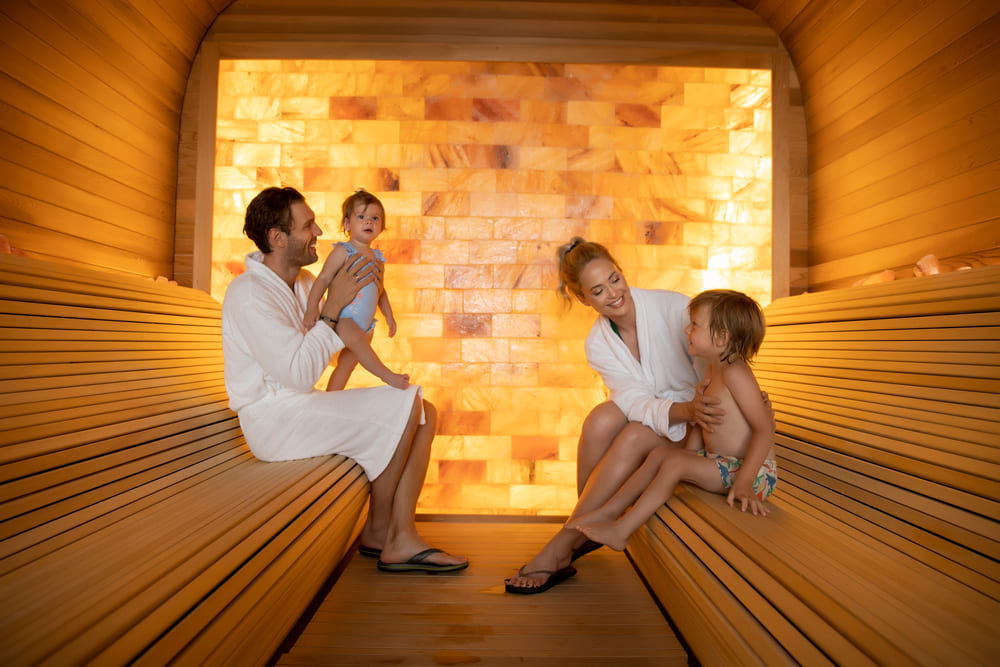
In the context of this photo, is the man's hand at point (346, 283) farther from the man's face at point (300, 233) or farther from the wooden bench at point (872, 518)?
the wooden bench at point (872, 518)

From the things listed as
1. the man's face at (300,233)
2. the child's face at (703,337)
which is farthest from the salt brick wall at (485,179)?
the child's face at (703,337)

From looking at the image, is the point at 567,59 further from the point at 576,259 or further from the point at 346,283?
the point at 346,283

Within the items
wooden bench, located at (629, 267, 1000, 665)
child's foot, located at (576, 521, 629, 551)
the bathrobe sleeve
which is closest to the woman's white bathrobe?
the bathrobe sleeve

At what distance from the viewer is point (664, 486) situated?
1.69 metres

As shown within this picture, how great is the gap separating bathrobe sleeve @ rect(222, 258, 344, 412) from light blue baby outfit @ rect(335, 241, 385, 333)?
0.41 meters

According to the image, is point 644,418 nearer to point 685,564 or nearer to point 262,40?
point 685,564

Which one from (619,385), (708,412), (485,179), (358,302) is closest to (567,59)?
(485,179)

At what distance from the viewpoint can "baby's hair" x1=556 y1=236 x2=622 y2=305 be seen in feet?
7.35

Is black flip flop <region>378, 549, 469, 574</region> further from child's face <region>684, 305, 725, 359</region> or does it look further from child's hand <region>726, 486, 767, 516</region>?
child's face <region>684, 305, 725, 359</region>

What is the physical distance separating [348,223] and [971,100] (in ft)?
7.82

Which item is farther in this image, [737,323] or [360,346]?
[360,346]

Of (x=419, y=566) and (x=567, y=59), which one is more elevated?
(x=567, y=59)

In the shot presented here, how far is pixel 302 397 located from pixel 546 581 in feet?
3.23

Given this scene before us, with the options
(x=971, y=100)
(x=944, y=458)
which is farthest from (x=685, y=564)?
(x=971, y=100)
